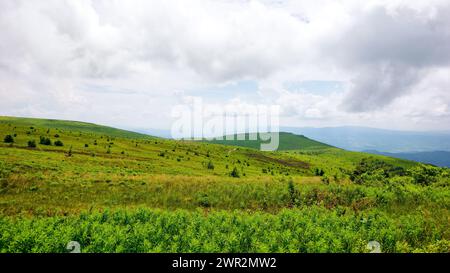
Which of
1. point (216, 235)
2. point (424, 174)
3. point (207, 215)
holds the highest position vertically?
point (216, 235)

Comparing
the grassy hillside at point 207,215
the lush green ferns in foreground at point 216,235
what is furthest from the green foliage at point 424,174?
the lush green ferns in foreground at point 216,235

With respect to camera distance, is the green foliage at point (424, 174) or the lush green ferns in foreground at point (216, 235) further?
the green foliage at point (424, 174)

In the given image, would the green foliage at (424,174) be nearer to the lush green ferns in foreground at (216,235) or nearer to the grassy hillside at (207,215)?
the grassy hillside at (207,215)

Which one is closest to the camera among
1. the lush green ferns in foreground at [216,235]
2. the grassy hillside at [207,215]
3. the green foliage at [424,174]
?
the lush green ferns in foreground at [216,235]

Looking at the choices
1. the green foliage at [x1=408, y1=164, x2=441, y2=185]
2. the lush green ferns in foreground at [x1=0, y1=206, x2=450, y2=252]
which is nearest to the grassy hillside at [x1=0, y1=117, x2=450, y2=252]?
the lush green ferns in foreground at [x1=0, y1=206, x2=450, y2=252]

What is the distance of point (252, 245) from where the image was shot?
11.0 m

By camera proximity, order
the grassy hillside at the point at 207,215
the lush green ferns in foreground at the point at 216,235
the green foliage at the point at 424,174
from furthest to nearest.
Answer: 1. the green foliage at the point at 424,174
2. the grassy hillside at the point at 207,215
3. the lush green ferns in foreground at the point at 216,235

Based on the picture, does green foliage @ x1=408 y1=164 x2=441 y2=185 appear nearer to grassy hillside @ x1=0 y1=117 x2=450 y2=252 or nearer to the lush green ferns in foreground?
grassy hillside @ x1=0 y1=117 x2=450 y2=252

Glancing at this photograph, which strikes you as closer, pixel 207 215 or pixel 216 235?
pixel 216 235

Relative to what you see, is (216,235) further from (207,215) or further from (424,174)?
(424,174)

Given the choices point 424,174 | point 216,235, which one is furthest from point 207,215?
point 424,174

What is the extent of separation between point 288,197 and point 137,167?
27622mm
